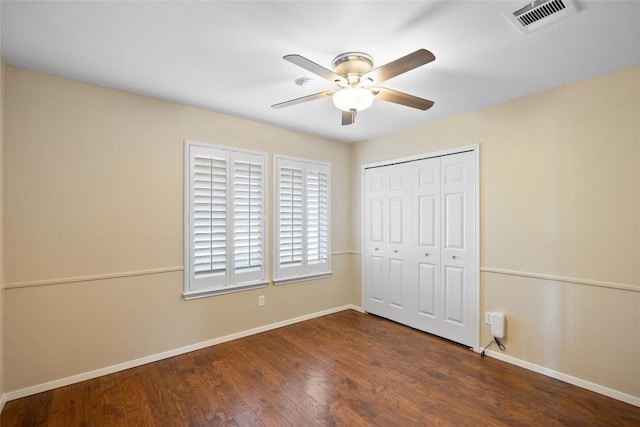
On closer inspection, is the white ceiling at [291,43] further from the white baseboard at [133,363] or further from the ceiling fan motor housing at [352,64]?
the white baseboard at [133,363]

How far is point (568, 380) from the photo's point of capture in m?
2.48

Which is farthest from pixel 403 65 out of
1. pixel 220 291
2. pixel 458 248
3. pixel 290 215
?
pixel 220 291

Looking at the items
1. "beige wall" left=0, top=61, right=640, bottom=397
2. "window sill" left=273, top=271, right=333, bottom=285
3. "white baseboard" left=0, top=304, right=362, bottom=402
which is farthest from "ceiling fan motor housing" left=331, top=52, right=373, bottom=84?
"white baseboard" left=0, top=304, right=362, bottom=402

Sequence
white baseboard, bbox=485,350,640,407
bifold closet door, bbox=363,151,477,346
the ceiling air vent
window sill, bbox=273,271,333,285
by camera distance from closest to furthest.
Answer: the ceiling air vent, white baseboard, bbox=485,350,640,407, bifold closet door, bbox=363,151,477,346, window sill, bbox=273,271,333,285

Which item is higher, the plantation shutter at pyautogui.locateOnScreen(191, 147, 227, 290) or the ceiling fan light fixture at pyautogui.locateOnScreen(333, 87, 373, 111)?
the ceiling fan light fixture at pyautogui.locateOnScreen(333, 87, 373, 111)

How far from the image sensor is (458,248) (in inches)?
128

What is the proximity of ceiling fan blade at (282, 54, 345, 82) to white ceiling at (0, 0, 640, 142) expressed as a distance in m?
0.23

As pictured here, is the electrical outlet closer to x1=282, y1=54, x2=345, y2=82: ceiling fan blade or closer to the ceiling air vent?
the ceiling air vent

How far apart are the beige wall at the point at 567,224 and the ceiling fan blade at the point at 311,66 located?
1953 mm

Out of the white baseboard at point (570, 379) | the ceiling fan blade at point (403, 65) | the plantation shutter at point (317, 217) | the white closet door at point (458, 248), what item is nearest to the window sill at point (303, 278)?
the plantation shutter at point (317, 217)

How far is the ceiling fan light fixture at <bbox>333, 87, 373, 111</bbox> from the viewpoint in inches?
76.5

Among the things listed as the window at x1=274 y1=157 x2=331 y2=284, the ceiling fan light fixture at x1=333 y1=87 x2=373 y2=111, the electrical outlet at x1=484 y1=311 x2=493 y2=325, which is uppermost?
the ceiling fan light fixture at x1=333 y1=87 x2=373 y2=111

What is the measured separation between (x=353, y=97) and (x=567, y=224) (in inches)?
83.9

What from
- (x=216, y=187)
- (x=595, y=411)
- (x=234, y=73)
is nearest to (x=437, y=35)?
(x=234, y=73)
